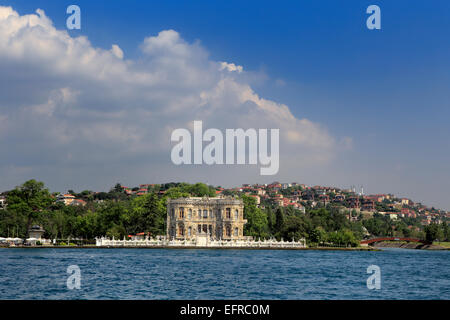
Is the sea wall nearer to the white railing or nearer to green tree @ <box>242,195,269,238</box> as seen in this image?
green tree @ <box>242,195,269,238</box>

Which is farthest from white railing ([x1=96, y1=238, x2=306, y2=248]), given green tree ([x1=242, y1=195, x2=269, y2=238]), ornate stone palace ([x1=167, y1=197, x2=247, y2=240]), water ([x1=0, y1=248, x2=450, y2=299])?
water ([x1=0, y1=248, x2=450, y2=299])

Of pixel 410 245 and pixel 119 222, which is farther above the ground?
pixel 119 222

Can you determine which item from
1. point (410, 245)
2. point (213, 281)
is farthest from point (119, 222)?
point (410, 245)

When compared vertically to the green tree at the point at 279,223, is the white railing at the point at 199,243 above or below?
below

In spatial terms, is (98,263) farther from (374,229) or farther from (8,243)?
(374,229)

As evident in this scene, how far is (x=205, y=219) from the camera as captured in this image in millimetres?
76438

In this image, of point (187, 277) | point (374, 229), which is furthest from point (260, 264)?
point (374, 229)

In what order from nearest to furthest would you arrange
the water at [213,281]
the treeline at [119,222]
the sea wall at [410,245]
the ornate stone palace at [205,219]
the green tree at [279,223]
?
the water at [213,281] < the treeline at [119,222] < the ornate stone palace at [205,219] < the green tree at [279,223] < the sea wall at [410,245]

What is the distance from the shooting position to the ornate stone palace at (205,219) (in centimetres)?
7562

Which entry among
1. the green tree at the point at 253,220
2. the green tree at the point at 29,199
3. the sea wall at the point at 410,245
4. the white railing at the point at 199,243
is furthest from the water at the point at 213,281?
the sea wall at the point at 410,245

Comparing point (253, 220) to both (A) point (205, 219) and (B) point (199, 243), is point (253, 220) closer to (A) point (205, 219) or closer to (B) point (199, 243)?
(A) point (205, 219)

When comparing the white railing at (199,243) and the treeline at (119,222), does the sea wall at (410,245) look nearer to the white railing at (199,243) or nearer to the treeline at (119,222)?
the treeline at (119,222)

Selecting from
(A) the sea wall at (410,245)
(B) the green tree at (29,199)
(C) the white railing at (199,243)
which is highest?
(B) the green tree at (29,199)

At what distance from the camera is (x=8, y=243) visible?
231 feet
